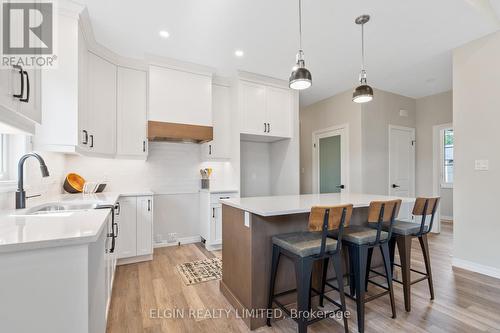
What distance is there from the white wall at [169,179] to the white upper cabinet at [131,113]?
0.33 metres

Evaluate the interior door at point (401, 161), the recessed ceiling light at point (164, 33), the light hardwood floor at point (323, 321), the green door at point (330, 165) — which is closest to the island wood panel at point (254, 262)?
the light hardwood floor at point (323, 321)

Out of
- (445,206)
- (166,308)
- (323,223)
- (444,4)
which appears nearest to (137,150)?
(166,308)

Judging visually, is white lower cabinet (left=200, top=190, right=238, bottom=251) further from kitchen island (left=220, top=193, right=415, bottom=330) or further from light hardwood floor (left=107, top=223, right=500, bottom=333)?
kitchen island (left=220, top=193, right=415, bottom=330)

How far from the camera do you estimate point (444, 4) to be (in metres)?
2.29

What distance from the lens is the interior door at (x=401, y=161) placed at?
473 cm

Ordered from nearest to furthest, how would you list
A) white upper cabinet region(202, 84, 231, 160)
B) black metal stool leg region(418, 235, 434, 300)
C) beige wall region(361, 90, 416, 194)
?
black metal stool leg region(418, 235, 434, 300) < white upper cabinet region(202, 84, 231, 160) < beige wall region(361, 90, 416, 194)

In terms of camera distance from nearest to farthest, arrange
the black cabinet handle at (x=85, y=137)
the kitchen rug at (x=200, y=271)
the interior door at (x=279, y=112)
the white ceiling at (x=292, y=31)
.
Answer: the white ceiling at (x=292, y=31)
the black cabinet handle at (x=85, y=137)
the kitchen rug at (x=200, y=271)
the interior door at (x=279, y=112)

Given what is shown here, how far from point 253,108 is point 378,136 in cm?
251

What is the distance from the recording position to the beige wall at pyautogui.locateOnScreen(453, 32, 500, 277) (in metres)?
2.75

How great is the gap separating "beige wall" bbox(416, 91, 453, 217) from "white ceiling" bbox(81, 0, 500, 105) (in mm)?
1216

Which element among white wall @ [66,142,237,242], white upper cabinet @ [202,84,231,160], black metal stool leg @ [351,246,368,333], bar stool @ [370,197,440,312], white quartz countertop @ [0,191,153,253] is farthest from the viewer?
white upper cabinet @ [202,84,231,160]

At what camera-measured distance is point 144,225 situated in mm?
3123

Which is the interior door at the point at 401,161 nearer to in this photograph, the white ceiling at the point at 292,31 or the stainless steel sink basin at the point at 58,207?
the white ceiling at the point at 292,31

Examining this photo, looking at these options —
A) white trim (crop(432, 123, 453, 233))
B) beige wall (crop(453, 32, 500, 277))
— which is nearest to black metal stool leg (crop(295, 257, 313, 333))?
beige wall (crop(453, 32, 500, 277))
